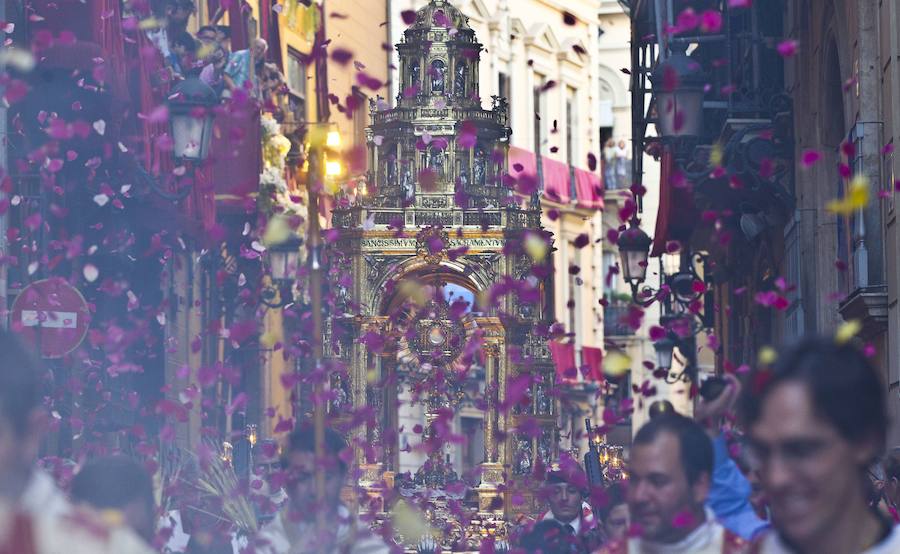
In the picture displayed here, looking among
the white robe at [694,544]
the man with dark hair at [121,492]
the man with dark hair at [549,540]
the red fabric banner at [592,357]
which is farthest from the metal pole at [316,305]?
the red fabric banner at [592,357]

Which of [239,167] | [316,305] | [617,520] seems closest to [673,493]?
[316,305]

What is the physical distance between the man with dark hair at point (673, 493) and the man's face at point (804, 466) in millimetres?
1166

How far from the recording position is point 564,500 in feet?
43.1

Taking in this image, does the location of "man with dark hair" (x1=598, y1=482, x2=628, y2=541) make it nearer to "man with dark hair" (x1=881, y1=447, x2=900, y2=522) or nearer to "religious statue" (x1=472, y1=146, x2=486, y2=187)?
"man with dark hair" (x1=881, y1=447, x2=900, y2=522)

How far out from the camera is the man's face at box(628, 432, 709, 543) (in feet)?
18.8

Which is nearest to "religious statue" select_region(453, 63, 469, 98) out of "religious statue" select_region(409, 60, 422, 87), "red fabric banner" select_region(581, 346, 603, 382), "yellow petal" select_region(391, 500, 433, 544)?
"religious statue" select_region(409, 60, 422, 87)

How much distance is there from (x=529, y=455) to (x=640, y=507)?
25811 millimetres

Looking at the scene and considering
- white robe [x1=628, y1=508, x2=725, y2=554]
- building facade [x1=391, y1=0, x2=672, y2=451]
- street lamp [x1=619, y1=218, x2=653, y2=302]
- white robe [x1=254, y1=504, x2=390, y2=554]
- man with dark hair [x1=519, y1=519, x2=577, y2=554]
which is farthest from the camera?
building facade [x1=391, y1=0, x2=672, y2=451]

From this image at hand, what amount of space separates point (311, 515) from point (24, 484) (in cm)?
288

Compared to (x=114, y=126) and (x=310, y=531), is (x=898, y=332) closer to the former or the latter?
(x=310, y=531)

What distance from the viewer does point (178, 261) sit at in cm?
2606

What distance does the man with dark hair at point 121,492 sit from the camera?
6.27 m

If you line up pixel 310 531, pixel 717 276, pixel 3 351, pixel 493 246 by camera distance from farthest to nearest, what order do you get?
pixel 493 246 → pixel 717 276 → pixel 310 531 → pixel 3 351

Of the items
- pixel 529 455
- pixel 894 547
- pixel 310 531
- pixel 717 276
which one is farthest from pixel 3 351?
pixel 529 455
